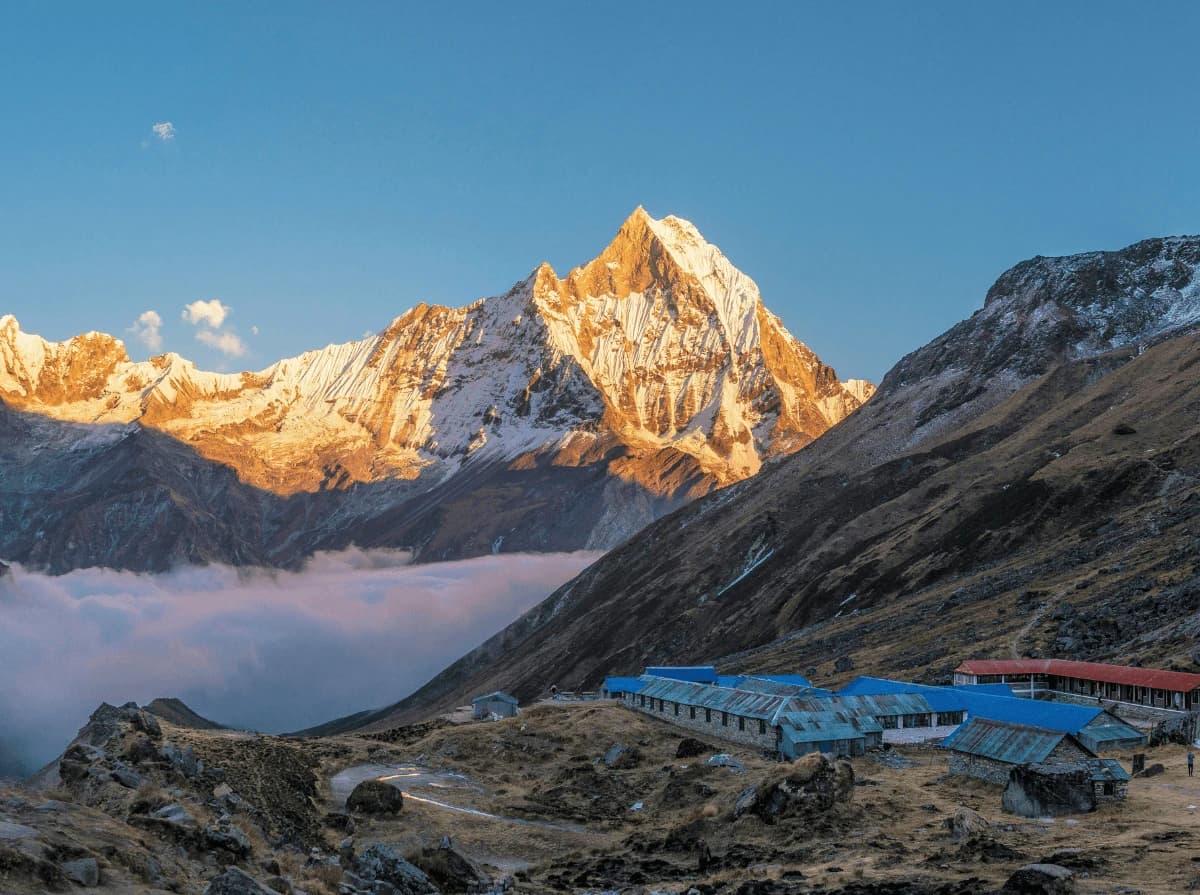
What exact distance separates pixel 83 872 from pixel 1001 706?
55454 mm

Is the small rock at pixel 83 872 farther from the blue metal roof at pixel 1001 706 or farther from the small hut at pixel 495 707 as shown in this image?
the small hut at pixel 495 707

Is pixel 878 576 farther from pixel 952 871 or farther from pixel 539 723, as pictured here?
pixel 952 871

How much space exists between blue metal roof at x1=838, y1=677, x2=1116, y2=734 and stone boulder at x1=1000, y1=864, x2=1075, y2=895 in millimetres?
24428

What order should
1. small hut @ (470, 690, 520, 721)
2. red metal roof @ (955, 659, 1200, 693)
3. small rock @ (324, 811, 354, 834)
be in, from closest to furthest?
small rock @ (324, 811, 354, 834) < red metal roof @ (955, 659, 1200, 693) < small hut @ (470, 690, 520, 721)

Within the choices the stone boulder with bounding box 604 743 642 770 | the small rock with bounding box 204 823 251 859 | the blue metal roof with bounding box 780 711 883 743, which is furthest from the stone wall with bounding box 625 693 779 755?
the small rock with bounding box 204 823 251 859

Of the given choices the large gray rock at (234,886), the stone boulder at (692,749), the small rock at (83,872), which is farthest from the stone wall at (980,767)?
the small rock at (83,872)

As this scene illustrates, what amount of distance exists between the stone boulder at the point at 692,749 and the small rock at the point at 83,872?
43923 millimetres

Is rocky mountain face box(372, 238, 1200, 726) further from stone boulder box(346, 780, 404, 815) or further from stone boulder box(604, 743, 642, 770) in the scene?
stone boulder box(346, 780, 404, 815)

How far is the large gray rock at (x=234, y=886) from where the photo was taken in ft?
81.4

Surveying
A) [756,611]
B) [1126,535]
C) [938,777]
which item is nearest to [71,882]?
[938,777]

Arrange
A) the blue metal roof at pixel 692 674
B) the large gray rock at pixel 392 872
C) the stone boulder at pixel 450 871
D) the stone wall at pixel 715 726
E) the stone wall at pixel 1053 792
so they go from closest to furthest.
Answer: the large gray rock at pixel 392 872, the stone boulder at pixel 450 871, the stone wall at pixel 1053 792, the stone wall at pixel 715 726, the blue metal roof at pixel 692 674

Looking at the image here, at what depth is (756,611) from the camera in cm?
17350

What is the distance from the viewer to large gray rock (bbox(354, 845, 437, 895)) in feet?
110

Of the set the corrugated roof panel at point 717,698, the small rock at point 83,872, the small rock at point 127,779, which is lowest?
the corrugated roof panel at point 717,698
